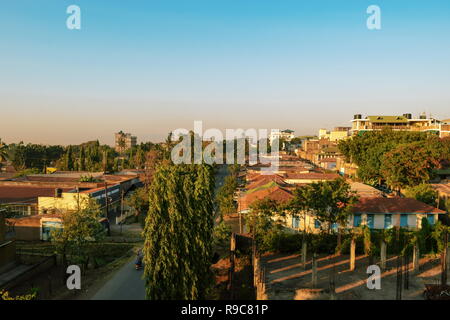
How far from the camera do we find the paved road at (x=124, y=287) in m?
18.3

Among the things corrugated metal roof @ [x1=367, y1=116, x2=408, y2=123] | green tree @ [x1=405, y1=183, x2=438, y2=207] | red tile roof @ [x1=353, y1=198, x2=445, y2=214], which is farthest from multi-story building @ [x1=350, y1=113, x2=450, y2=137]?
red tile roof @ [x1=353, y1=198, x2=445, y2=214]

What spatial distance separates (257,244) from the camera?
80.7ft

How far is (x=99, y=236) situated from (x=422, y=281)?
22.1 m

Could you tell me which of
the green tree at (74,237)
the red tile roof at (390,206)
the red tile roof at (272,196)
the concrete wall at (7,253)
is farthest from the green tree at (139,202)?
the red tile roof at (390,206)

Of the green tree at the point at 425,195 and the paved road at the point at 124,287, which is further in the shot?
the green tree at the point at 425,195

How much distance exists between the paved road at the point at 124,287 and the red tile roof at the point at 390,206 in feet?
63.5

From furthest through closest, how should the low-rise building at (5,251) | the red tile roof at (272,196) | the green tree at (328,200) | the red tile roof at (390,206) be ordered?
1. the red tile roof at (272,196)
2. the red tile roof at (390,206)
3. the green tree at (328,200)
4. the low-rise building at (5,251)

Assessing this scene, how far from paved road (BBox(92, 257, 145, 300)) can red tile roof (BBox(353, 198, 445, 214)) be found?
19345 mm

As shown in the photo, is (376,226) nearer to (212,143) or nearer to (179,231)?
(179,231)

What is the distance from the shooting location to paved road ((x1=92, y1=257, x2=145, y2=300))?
60.1 feet

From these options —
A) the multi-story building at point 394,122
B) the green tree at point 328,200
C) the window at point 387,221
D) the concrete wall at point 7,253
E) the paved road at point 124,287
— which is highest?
the multi-story building at point 394,122

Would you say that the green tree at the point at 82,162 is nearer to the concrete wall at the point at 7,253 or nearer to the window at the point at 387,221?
the concrete wall at the point at 7,253

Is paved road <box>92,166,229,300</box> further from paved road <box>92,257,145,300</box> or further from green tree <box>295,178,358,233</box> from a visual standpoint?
green tree <box>295,178,358,233</box>
